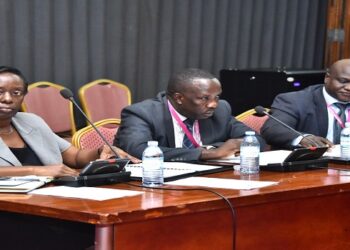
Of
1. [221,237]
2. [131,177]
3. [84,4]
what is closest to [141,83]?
[84,4]

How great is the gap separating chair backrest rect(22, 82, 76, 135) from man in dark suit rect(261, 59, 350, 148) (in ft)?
5.43

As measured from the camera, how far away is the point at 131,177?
9.28 feet

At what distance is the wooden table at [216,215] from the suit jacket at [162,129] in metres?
0.56

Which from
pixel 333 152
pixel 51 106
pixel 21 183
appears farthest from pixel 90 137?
pixel 51 106

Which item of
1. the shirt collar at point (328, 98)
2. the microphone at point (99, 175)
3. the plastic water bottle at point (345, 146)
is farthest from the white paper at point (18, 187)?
the shirt collar at point (328, 98)

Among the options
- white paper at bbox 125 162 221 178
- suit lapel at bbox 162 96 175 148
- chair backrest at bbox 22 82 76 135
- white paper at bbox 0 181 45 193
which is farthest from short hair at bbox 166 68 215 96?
chair backrest at bbox 22 82 76 135

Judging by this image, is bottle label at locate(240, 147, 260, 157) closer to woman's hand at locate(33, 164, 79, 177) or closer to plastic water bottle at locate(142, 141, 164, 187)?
plastic water bottle at locate(142, 141, 164, 187)

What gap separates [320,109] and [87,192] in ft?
6.93

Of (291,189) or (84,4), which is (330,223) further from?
(84,4)

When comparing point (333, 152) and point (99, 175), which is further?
point (333, 152)

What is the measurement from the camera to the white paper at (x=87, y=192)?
94.7 inches

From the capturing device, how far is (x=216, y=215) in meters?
2.45

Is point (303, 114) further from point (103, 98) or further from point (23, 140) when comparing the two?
point (103, 98)

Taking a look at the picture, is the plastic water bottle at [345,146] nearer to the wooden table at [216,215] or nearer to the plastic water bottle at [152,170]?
the wooden table at [216,215]
